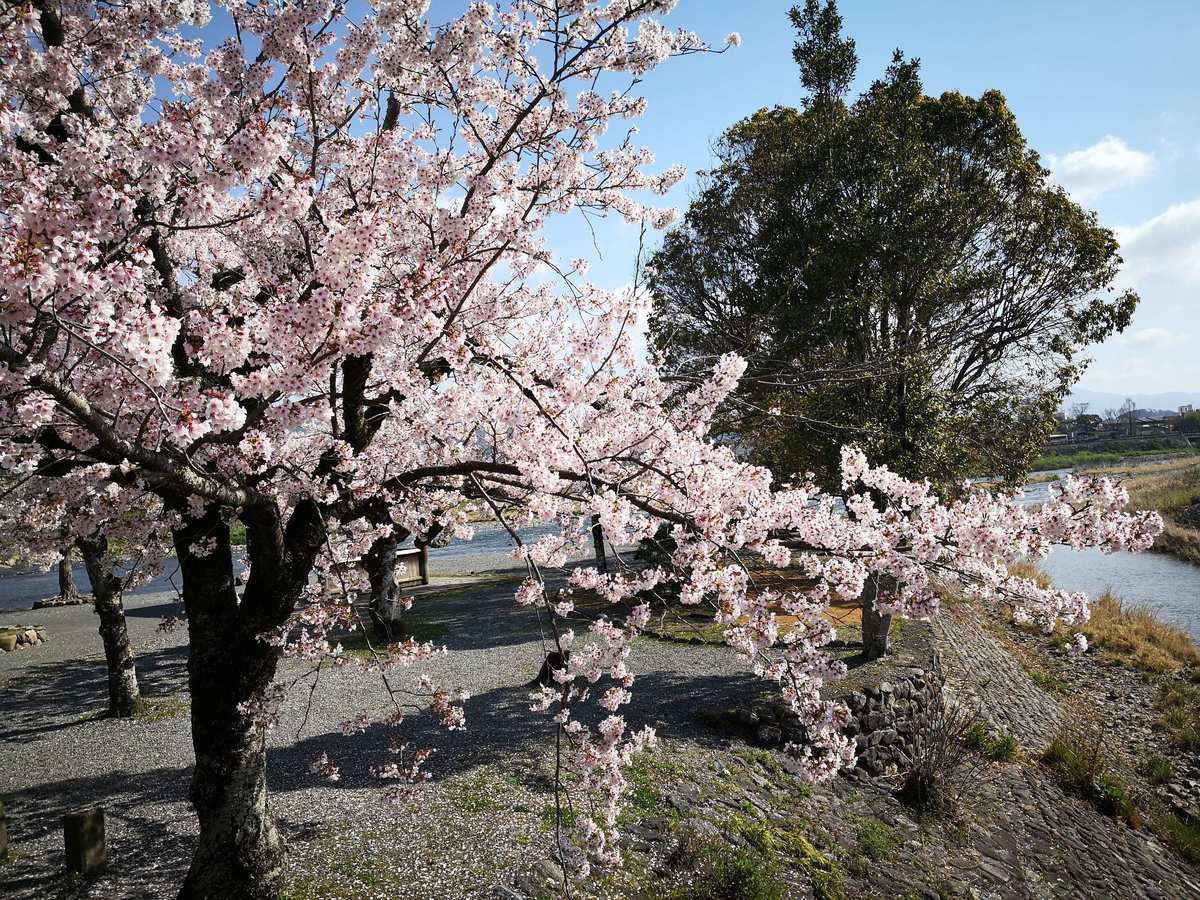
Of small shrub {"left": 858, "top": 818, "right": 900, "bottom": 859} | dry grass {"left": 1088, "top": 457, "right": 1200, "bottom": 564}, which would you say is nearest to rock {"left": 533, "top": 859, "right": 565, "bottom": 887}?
small shrub {"left": 858, "top": 818, "right": 900, "bottom": 859}

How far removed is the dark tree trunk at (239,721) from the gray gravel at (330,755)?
64 cm

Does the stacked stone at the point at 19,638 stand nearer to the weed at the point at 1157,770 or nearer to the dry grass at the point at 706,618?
the dry grass at the point at 706,618

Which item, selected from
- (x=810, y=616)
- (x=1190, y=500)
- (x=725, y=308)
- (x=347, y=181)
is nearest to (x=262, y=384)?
(x=347, y=181)

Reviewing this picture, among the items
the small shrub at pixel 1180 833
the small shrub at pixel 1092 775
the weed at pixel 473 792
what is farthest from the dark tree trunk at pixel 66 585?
the small shrub at pixel 1180 833

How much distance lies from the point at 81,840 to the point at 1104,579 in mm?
29984

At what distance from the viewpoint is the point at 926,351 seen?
1243 centimetres

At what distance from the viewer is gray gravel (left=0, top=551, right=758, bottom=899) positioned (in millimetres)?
5598

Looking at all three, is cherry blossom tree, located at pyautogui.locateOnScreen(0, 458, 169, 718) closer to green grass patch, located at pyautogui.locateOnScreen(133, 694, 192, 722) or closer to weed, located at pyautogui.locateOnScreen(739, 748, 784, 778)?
green grass patch, located at pyautogui.locateOnScreen(133, 694, 192, 722)

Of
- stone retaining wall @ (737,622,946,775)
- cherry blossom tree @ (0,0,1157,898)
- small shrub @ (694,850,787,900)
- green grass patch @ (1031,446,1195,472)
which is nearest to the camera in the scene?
cherry blossom tree @ (0,0,1157,898)

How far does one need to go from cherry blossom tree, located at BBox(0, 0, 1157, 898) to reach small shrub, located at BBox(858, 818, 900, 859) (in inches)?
115

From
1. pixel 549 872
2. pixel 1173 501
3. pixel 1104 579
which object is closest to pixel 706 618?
pixel 549 872

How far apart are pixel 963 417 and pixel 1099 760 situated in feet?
20.9

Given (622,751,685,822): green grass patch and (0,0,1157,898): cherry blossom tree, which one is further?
(622,751,685,822): green grass patch

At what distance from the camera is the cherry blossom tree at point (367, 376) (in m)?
3.44
